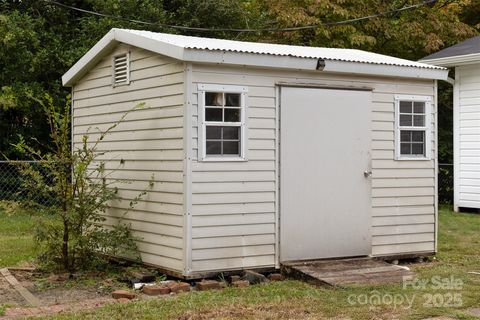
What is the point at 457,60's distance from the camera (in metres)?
14.6

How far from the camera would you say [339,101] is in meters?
9.09

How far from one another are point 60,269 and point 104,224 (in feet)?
3.64

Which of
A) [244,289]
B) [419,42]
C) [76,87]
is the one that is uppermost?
[419,42]

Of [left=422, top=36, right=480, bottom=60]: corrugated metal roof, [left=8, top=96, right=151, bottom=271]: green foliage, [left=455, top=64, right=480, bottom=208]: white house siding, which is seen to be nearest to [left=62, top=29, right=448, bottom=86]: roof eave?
[left=8, top=96, right=151, bottom=271]: green foliage

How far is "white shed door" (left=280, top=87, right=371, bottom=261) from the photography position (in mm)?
8688

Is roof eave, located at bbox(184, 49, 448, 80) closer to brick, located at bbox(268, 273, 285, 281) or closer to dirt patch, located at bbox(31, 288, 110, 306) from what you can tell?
brick, located at bbox(268, 273, 285, 281)

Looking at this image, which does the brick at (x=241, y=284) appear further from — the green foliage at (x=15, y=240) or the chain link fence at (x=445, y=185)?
the chain link fence at (x=445, y=185)

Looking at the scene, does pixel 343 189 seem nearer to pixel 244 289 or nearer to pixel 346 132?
pixel 346 132

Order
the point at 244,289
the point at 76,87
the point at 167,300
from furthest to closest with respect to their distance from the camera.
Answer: the point at 76,87, the point at 244,289, the point at 167,300

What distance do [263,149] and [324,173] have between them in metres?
0.94

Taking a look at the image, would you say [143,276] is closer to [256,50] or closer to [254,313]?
[254,313]

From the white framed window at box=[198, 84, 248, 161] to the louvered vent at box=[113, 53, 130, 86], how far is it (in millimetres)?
1563

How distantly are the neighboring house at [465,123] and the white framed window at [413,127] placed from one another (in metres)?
5.18

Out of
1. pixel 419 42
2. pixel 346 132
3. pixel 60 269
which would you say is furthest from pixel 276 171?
pixel 419 42
